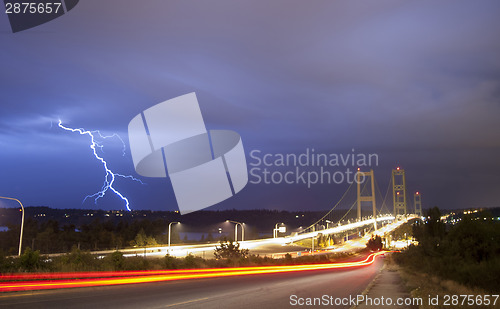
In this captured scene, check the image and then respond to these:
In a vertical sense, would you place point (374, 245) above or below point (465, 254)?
below

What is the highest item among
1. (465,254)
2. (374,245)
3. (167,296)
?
(465,254)

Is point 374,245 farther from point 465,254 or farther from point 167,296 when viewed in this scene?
point 167,296

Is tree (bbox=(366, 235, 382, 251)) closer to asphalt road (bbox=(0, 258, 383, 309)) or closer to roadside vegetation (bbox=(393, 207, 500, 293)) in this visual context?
roadside vegetation (bbox=(393, 207, 500, 293))

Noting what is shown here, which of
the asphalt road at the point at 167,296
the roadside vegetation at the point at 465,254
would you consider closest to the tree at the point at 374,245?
the roadside vegetation at the point at 465,254

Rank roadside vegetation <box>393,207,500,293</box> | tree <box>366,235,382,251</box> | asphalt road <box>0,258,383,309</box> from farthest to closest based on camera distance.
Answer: tree <box>366,235,382,251</box>, roadside vegetation <box>393,207,500,293</box>, asphalt road <box>0,258,383,309</box>

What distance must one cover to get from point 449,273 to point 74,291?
2392cm

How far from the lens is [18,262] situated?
2323 cm

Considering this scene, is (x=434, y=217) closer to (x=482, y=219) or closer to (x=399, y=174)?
(x=482, y=219)

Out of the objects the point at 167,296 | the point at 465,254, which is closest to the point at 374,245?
the point at 465,254

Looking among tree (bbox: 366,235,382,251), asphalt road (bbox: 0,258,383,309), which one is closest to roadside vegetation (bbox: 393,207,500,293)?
asphalt road (bbox: 0,258,383,309)

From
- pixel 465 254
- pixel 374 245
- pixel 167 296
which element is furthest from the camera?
pixel 374 245

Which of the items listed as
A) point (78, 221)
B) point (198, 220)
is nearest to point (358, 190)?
point (198, 220)

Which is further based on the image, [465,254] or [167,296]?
[465,254]

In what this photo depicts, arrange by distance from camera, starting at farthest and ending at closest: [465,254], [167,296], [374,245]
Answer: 1. [374,245]
2. [465,254]
3. [167,296]
